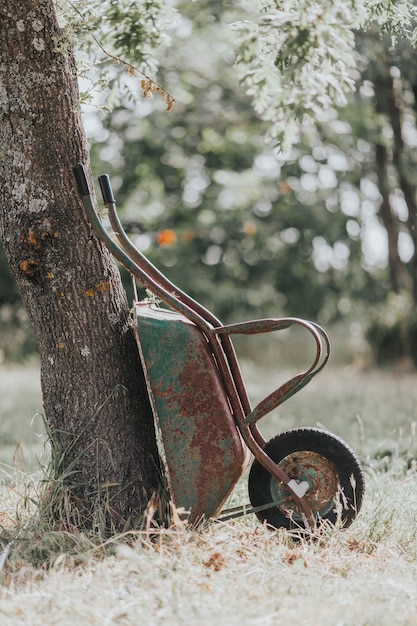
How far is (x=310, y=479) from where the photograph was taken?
3.14 meters

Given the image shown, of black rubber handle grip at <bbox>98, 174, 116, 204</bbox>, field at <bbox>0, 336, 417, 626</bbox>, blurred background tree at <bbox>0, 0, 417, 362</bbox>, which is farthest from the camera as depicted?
blurred background tree at <bbox>0, 0, 417, 362</bbox>

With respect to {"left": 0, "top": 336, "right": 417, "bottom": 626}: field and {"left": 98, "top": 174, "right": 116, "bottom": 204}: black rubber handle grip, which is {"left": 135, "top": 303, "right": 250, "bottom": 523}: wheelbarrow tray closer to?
{"left": 0, "top": 336, "right": 417, "bottom": 626}: field

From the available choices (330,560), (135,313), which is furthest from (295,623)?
(135,313)

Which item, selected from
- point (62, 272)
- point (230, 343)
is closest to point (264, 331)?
point (230, 343)

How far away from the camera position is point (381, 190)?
1077 centimetres

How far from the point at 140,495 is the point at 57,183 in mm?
1331

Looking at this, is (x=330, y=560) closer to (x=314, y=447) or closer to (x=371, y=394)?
(x=314, y=447)

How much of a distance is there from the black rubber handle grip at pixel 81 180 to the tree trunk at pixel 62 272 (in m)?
0.06

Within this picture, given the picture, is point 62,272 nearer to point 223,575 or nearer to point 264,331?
point 264,331

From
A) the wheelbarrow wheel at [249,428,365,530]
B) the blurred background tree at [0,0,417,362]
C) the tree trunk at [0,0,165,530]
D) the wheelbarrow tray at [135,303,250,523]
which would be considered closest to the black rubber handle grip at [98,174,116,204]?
the tree trunk at [0,0,165,530]

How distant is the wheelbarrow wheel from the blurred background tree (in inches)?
223

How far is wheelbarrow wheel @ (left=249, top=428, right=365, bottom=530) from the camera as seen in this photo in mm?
3100

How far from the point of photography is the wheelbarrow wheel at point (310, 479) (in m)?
3.10

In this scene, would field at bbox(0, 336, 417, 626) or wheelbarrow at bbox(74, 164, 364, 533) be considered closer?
field at bbox(0, 336, 417, 626)
